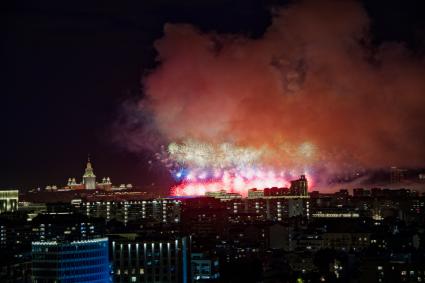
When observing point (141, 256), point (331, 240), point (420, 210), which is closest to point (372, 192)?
point (420, 210)

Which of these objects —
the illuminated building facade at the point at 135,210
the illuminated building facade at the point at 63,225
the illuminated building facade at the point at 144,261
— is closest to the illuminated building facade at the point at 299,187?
the illuminated building facade at the point at 135,210

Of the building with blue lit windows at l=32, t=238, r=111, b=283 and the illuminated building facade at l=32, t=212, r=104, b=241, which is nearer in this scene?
the building with blue lit windows at l=32, t=238, r=111, b=283

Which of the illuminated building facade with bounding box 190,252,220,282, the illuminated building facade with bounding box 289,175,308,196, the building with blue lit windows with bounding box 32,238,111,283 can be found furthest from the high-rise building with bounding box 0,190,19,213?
the building with blue lit windows with bounding box 32,238,111,283

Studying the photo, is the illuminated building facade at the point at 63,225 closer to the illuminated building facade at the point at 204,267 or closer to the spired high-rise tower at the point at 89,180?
the illuminated building facade at the point at 204,267

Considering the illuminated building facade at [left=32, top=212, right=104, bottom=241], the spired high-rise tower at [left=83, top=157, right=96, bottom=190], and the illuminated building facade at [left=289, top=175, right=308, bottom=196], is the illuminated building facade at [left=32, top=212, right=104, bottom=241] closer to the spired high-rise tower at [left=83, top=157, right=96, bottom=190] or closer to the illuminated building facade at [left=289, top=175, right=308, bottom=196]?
the illuminated building facade at [left=289, top=175, right=308, bottom=196]

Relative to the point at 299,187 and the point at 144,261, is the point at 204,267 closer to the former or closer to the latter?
the point at 144,261
